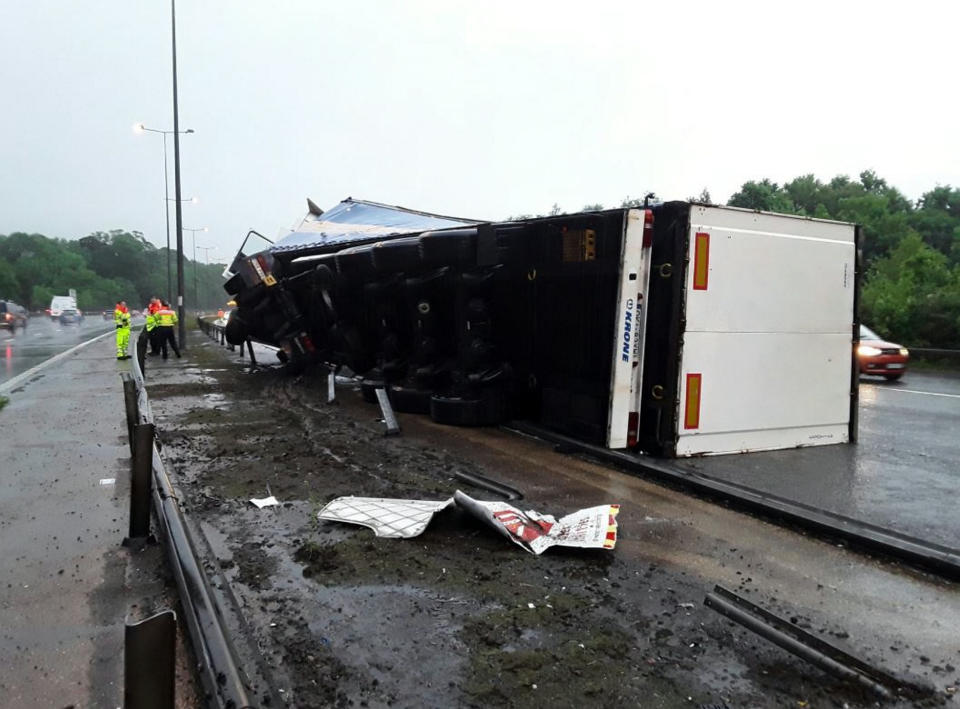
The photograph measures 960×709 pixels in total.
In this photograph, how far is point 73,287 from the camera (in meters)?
83.2

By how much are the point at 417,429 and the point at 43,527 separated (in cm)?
397

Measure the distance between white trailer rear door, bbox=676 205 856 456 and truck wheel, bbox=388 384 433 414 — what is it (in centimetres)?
373

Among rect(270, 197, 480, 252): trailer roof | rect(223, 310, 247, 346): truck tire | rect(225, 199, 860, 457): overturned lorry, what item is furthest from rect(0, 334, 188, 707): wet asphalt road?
rect(223, 310, 247, 346): truck tire

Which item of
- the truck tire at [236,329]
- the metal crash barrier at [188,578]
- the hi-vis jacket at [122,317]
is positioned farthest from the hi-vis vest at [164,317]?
the metal crash barrier at [188,578]

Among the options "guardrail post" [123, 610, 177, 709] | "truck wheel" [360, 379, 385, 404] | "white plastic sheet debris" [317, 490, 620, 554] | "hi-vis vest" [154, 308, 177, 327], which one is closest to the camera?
"guardrail post" [123, 610, 177, 709]

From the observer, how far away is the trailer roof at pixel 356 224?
11.2 metres

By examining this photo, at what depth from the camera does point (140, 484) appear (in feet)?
13.8

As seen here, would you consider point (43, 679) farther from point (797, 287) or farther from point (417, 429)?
point (797, 287)

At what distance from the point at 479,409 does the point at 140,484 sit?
423cm

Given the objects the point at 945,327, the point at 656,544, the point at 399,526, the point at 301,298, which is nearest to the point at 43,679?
the point at 399,526

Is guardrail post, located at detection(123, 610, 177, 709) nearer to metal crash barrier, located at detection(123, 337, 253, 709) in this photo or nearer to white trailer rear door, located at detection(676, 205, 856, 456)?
metal crash barrier, located at detection(123, 337, 253, 709)

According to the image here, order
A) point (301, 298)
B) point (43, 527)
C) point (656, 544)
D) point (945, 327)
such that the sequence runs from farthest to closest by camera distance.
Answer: point (945, 327), point (301, 298), point (43, 527), point (656, 544)

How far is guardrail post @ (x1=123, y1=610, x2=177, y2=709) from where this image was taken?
164 centimetres

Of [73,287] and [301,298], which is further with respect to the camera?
[73,287]
